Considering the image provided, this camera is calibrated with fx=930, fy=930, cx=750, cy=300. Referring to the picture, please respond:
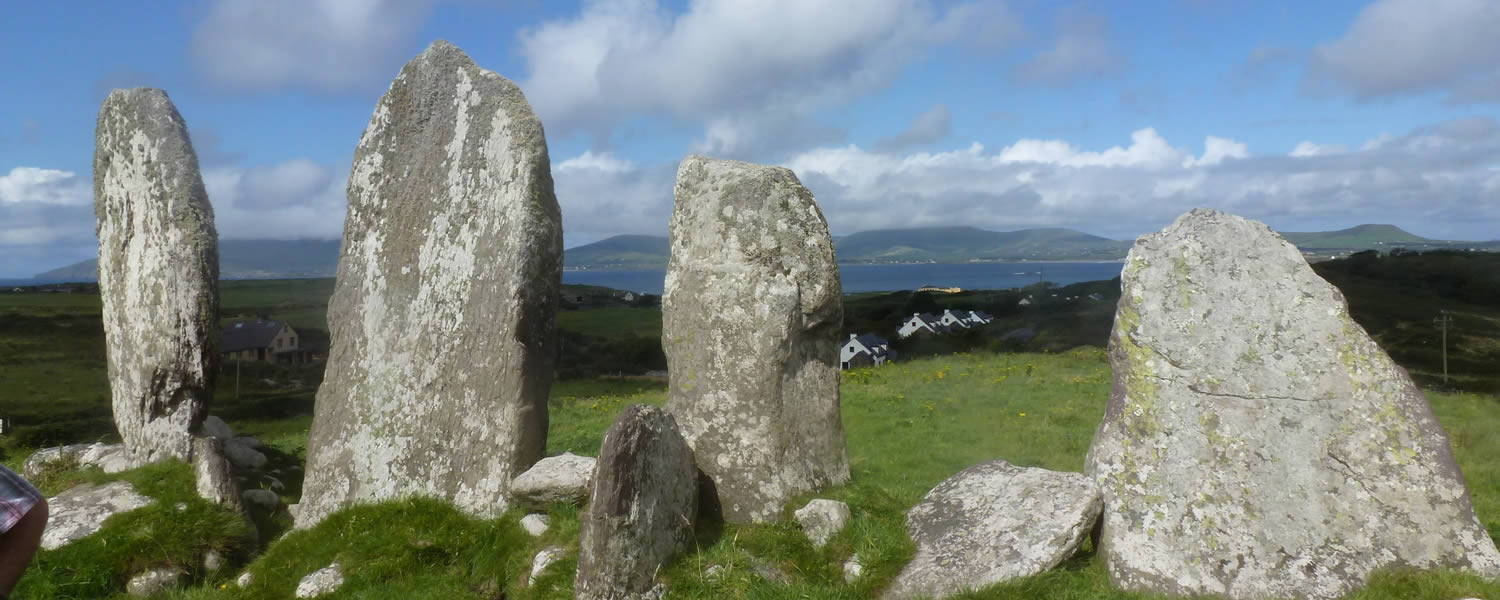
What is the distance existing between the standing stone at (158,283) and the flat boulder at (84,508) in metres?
0.85

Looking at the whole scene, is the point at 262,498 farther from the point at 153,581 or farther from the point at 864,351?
the point at 864,351

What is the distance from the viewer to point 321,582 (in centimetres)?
966

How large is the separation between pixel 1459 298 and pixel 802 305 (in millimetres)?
57810

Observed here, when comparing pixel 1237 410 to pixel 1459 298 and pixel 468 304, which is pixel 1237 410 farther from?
pixel 1459 298

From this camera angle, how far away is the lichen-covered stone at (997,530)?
25.8 feet

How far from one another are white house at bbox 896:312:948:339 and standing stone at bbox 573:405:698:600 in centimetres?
5013

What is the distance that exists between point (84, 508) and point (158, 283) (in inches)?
117

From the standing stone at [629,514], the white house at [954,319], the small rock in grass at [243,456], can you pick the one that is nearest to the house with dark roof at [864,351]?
the white house at [954,319]

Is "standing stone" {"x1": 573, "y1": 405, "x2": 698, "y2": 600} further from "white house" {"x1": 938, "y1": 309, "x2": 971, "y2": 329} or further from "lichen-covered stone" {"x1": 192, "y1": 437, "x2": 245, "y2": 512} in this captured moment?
"white house" {"x1": 938, "y1": 309, "x2": 971, "y2": 329}

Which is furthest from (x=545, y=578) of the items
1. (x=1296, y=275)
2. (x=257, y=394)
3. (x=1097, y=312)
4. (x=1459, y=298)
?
(x=1459, y=298)

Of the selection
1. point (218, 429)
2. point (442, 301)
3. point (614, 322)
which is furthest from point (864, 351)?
point (442, 301)

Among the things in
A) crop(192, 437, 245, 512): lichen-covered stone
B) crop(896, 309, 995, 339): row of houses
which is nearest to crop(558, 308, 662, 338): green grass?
crop(896, 309, 995, 339): row of houses

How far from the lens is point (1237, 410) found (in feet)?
25.3

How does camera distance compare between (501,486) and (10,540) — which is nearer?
(10,540)
